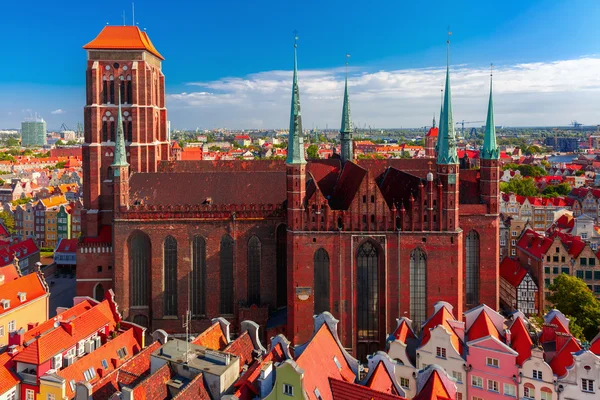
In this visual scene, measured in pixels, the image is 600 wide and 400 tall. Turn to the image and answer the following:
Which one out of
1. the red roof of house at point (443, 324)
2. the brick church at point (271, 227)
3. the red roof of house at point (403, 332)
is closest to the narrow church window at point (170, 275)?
the brick church at point (271, 227)

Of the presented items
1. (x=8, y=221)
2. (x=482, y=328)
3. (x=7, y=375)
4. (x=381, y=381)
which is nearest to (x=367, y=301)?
(x=482, y=328)

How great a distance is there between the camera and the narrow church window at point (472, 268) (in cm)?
6262

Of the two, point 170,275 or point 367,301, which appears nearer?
point 367,301

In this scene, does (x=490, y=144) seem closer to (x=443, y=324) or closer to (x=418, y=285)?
(x=418, y=285)

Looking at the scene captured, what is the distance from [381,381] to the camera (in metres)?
39.5

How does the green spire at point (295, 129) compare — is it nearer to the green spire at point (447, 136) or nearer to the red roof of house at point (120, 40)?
the green spire at point (447, 136)

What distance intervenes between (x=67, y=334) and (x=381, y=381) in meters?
27.9

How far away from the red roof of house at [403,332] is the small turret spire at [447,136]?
16792 mm

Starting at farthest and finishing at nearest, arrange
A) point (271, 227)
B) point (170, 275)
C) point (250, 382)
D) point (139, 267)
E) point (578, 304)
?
point (578, 304) → point (139, 267) → point (170, 275) → point (271, 227) → point (250, 382)

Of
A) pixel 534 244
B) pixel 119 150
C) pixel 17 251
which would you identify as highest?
pixel 119 150

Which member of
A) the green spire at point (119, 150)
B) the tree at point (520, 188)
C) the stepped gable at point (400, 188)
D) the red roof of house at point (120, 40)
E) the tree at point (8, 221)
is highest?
the red roof of house at point (120, 40)

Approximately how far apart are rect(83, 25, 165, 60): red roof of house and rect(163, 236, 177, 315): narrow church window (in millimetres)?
26112

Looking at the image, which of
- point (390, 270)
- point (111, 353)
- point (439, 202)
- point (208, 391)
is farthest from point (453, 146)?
point (111, 353)

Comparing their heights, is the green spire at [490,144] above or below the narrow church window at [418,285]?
above
